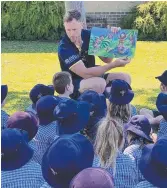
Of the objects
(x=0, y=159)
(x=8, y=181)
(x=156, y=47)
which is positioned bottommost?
(x=156, y=47)

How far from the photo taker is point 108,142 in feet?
12.2

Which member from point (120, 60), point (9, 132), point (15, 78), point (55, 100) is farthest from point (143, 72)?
point (9, 132)

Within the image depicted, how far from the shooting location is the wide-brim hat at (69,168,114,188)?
2.56 meters

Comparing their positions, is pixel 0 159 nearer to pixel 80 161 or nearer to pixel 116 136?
pixel 80 161

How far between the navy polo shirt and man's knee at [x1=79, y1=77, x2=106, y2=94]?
27cm

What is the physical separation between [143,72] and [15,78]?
281 cm

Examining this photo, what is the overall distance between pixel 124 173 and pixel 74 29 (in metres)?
2.90

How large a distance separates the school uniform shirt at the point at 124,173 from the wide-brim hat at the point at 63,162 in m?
0.59

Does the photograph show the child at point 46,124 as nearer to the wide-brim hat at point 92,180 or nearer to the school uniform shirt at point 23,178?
the school uniform shirt at point 23,178

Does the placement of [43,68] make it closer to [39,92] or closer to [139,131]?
[39,92]

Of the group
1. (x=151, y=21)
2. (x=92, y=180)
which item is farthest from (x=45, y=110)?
(x=151, y=21)

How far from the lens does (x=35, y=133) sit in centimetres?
410

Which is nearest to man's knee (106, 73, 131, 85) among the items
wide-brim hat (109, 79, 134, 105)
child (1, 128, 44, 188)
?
wide-brim hat (109, 79, 134, 105)

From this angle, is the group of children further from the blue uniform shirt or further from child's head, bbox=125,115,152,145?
the blue uniform shirt
